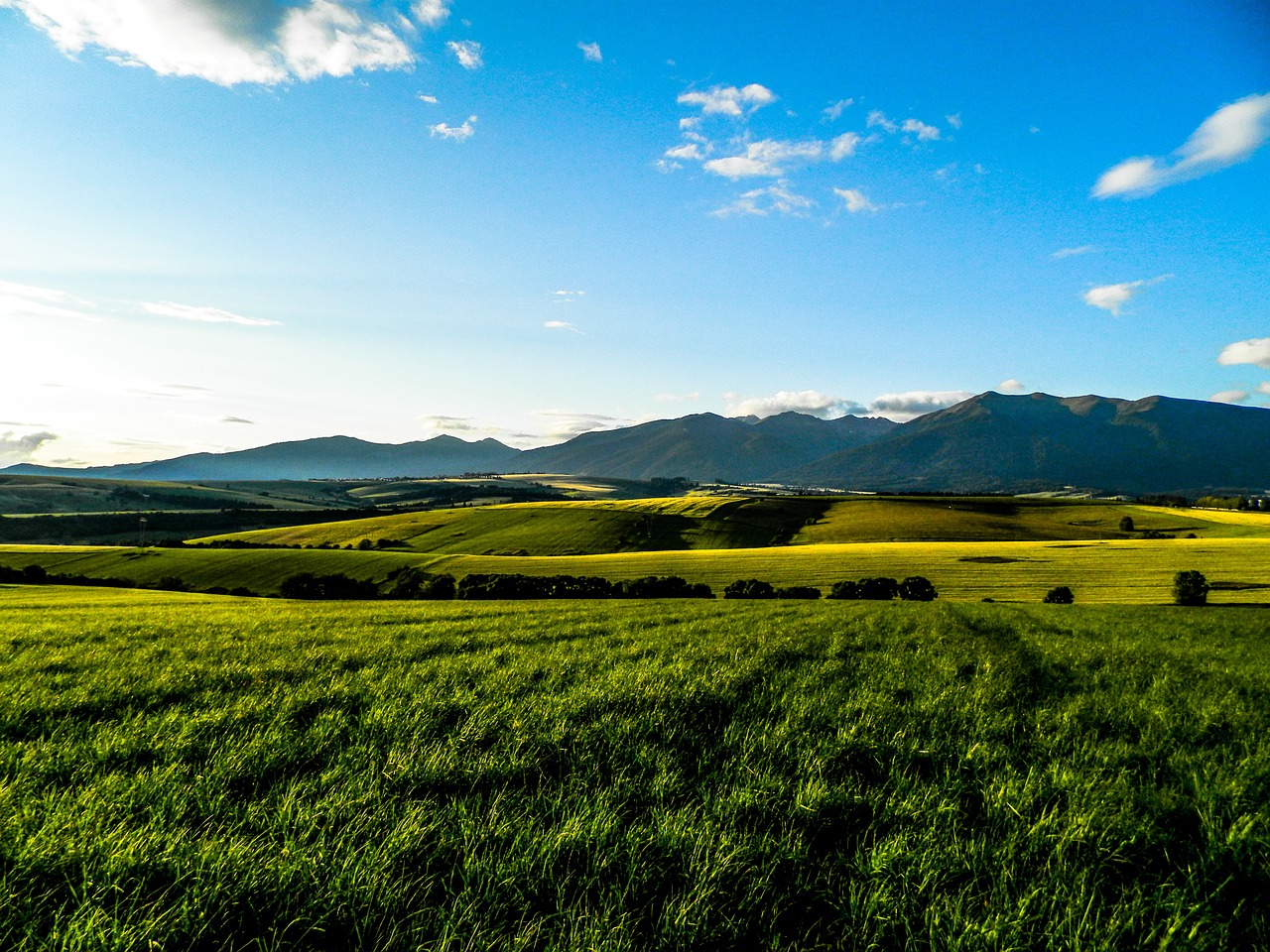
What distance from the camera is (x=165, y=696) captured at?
7.41 meters

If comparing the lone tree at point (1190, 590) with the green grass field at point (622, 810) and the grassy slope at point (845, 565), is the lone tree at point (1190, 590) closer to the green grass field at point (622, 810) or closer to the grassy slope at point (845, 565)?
the grassy slope at point (845, 565)

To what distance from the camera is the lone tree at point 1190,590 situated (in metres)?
47.7

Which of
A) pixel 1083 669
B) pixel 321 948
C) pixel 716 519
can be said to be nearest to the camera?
pixel 321 948

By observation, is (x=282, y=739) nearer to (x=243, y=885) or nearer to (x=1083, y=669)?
(x=243, y=885)

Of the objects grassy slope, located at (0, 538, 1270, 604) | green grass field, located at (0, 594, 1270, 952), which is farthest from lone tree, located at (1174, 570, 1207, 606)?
green grass field, located at (0, 594, 1270, 952)

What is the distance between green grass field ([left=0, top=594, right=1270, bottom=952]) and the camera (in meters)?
3.00

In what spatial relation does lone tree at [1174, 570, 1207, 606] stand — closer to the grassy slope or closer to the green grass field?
the grassy slope

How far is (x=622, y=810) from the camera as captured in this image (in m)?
4.15

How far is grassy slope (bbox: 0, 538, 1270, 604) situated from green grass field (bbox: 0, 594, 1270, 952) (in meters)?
60.3

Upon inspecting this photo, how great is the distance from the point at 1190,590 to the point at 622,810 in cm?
6414

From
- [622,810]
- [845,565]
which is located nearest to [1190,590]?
[845,565]

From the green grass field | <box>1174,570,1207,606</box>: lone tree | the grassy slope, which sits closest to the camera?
the green grass field

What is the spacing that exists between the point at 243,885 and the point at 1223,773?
7804 millimetres

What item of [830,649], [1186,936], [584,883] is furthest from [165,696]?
[830,649]
